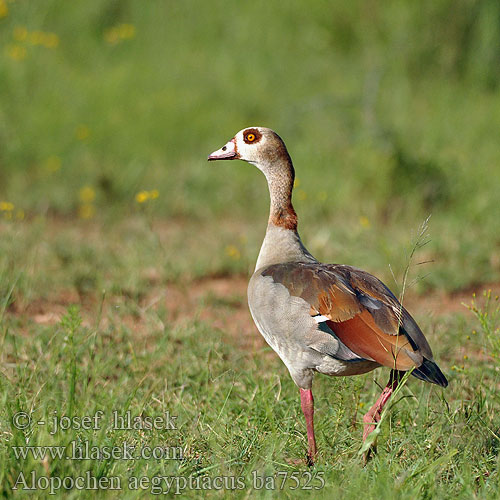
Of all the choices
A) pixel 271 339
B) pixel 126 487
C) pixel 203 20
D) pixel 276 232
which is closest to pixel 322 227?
pixel 276 232

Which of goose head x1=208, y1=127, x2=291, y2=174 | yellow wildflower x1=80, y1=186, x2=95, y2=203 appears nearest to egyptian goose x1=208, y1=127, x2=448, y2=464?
goose head x1=208, y1=127, x2=291, y2=174

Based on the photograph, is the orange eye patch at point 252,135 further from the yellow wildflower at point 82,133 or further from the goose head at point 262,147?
the yellow wildflower at point 82,133

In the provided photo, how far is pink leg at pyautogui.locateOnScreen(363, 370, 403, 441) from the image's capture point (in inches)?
129

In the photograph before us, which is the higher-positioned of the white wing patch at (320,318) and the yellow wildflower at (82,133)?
the yellow wildflower at (82,133)

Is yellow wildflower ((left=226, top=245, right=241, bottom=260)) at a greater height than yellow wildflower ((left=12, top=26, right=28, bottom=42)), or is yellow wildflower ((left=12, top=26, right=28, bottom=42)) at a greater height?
yellow wildflower ((left=12, top=26, right=28, bottom=42))

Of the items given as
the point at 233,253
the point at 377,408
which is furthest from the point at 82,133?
the point at 377,408

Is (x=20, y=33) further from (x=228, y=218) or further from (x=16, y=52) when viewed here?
(x=228, y=218)

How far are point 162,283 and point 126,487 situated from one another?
2890mm

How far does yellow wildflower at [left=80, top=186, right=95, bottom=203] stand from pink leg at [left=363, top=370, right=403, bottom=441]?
4.34 metres

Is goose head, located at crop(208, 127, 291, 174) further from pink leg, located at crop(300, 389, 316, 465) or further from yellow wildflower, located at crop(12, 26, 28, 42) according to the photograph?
yellow wildflower, located at crop(12, 26, 28, 42)

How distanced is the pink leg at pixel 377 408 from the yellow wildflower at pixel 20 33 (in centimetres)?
682

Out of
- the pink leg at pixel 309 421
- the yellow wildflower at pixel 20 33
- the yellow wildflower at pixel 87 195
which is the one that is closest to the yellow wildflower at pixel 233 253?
the yellow wildflower at pixel 87 195

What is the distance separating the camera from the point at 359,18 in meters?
9.91

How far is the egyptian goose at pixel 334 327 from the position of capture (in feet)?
10.4
